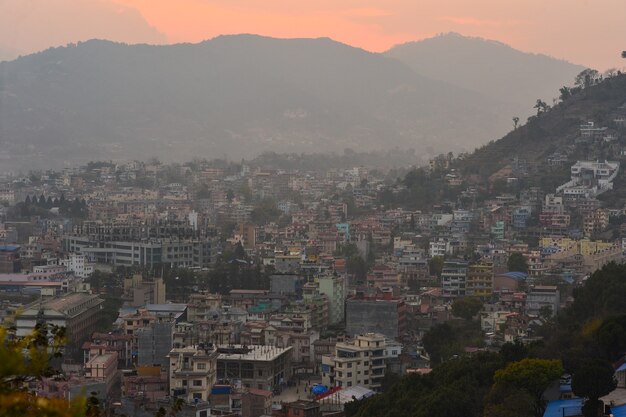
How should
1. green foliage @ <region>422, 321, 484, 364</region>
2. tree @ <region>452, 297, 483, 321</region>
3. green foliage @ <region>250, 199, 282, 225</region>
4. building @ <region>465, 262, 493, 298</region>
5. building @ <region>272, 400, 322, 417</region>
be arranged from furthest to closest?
green foliage @ <region>250, 199, 282, 225</region> → building @ <region>465, 262, 493, 298</region> → tree @ <region>452, 297, 483, 321</region> → green foliage @ <region>422, 321, 484, 364</region> → building @ <region>272, 400, 322, 417</region>

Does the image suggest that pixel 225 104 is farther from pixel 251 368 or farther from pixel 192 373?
pixel 192 373

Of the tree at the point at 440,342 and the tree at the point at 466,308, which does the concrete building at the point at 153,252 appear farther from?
the tree at the point at 440,342

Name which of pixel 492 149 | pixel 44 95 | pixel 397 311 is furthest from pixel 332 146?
pixel 397 311

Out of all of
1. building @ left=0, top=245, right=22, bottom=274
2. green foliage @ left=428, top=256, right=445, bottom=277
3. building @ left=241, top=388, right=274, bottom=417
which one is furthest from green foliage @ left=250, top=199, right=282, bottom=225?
building @ left=241, top=388, right=274, bottom=417

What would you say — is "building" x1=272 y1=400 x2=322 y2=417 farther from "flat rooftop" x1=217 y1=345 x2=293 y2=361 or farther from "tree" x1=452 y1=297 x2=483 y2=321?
"tree" x1=452 y1=297 x2=483 y2=321

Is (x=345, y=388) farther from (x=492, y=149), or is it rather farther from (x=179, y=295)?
(x=492, y=149)

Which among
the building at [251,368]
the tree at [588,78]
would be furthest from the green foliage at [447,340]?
the tree at [588,78]
